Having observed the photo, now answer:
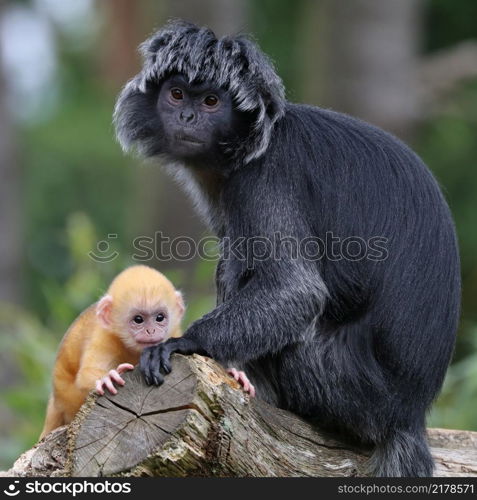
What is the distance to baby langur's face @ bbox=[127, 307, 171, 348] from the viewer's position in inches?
189

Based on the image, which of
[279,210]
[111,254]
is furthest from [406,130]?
[279,210]

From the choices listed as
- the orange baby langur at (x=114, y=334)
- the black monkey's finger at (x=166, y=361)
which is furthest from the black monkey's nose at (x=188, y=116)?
the black monkey's finger at (x=166, y=361)

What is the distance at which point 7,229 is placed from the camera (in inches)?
456

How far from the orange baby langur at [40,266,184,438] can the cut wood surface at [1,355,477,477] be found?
1.62ft

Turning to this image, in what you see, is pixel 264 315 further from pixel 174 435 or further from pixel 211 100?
pixel 211 100

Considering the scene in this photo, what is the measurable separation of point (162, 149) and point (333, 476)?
213 cm

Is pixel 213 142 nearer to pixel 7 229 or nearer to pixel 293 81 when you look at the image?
pixel 7 229

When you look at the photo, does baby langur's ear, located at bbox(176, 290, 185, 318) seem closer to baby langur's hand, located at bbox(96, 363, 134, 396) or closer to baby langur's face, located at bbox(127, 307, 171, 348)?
baby langur's face, located at bbox(127, 307, 171, 348)

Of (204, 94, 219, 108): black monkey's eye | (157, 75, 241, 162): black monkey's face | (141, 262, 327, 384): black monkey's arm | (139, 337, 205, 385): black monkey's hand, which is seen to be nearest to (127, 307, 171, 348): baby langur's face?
(141, 262, 327, 384): black monkey's arm

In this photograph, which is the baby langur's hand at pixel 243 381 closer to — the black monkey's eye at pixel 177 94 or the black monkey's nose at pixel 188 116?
the black monkey's nose at pixel 188 116

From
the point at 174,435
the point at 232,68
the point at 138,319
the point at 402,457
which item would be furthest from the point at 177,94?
the point at 402,457

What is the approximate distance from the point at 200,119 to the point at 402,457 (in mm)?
2060

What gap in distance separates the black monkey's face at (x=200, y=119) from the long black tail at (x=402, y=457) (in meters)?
1.79

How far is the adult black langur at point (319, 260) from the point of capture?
15.8 feet
